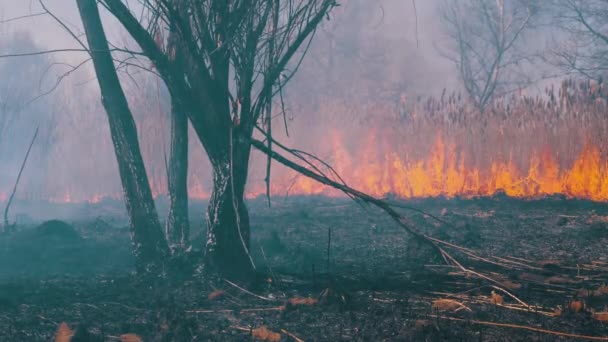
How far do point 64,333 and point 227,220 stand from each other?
1838 millimetres

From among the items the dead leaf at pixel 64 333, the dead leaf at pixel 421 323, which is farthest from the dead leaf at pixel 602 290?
the dead leaf at pixel 64 333

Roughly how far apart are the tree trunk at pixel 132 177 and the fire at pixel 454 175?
6128 millimetres

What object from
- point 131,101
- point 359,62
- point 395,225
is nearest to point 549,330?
point 395,225

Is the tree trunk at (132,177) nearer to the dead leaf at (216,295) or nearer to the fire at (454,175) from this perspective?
the dead leaf at (216,295)

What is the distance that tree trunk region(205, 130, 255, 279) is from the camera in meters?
5.31

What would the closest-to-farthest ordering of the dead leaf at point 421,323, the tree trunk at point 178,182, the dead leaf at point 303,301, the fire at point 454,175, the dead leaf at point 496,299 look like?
the dead leaf at point 421,323, the dead leaf at point 496,299, the dead leaf at point 303,301, the tree trunk at point 178,182, the fire at point 454,175

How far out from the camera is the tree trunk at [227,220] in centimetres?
531

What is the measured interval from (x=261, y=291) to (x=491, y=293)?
2000 mm

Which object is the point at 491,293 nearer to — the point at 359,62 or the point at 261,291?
the point at 261,291

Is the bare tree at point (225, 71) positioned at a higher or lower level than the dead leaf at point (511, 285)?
higher

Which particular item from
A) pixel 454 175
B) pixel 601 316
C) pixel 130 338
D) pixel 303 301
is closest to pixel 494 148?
pixel 454 175

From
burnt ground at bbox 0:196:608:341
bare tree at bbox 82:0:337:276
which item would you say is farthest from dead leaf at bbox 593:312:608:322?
bare tree at bbox 82:0:337:276

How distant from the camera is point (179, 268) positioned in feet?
19.8

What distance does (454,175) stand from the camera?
13297 millimetres
